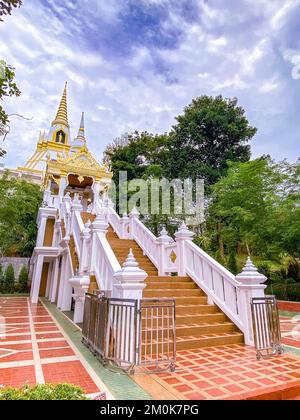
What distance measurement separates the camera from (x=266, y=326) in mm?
4043

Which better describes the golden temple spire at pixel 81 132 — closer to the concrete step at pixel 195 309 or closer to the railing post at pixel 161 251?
the railing post at pixel 161 251

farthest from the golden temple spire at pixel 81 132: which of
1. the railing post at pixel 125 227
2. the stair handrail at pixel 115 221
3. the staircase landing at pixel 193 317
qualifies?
the staircase landing at pixel 193 317

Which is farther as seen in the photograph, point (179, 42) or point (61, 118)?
point (61, 118)

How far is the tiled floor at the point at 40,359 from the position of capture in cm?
292

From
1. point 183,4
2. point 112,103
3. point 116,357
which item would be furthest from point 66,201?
point 116,357

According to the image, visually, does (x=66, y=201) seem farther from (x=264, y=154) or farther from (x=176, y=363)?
(x=264, y=154)

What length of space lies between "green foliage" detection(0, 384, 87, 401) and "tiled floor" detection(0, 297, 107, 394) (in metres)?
0.95

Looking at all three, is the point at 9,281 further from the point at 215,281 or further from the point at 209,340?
the point at 209,340

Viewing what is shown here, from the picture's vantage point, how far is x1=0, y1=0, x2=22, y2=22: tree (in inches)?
127

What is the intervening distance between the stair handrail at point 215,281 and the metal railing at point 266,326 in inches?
30.3

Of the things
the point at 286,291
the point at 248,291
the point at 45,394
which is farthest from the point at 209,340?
the point at 286,291

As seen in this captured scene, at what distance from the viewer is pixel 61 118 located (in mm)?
24766

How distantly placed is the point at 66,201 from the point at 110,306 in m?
8.18

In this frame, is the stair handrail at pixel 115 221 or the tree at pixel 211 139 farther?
the tree at pixel 211 139
